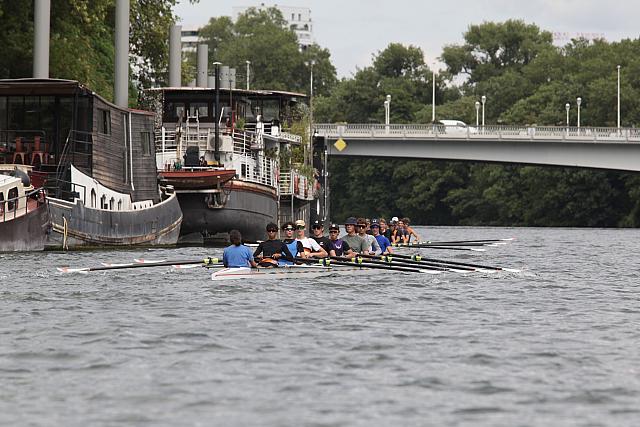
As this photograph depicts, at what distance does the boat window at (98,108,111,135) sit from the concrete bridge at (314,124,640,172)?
4891cm

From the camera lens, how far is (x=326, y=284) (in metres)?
34.0

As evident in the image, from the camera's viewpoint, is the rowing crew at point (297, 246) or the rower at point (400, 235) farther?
the rower at point (400, 235)

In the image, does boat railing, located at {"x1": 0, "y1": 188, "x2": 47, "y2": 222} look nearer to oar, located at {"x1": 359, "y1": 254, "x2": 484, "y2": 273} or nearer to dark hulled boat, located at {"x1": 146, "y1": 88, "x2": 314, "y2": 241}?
oar, located at {"x1": 359, "y1": 254, "x2": 484, "y2": 273}

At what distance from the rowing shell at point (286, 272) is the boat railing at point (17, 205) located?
10.1m

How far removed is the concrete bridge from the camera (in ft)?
320

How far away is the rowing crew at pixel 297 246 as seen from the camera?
32625mm

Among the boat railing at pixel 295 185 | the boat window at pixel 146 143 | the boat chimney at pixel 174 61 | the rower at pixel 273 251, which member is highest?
the boat chimney at pixel 174 61

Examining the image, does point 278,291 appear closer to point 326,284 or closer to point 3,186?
point 326,284

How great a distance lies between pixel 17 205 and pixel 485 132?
2394 inches

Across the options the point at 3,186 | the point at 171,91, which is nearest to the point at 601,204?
the point at 171,91

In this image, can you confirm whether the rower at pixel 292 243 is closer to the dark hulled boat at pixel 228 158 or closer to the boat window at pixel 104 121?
the boat window at pixel 104 121

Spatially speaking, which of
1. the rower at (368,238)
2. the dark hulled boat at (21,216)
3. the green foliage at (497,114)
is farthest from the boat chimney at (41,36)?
the green foliage at (497,114)

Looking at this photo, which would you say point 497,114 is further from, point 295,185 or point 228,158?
point 228,158

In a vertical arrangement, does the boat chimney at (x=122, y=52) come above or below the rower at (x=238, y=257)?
above
